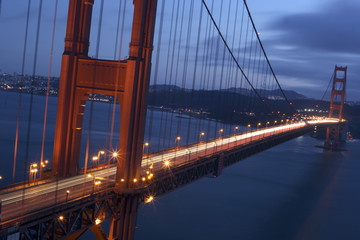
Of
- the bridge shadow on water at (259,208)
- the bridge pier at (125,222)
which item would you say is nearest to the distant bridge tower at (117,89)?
the bridge pier at (125,222)

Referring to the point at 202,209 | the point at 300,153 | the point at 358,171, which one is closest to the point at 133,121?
the point at 202,209

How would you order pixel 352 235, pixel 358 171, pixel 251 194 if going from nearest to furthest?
pixel 352 235 → pixel 251 194 → pixel 358 171

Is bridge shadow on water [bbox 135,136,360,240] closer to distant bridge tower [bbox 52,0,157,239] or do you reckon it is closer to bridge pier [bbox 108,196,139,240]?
bridge pier [bbox 108,196,139,240]

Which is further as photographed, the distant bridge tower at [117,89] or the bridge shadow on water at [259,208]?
the bridge shadow on water at [259,208]

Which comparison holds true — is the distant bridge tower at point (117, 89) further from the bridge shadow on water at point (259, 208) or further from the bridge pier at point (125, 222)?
the bridge shadow on water at point (259, 208)

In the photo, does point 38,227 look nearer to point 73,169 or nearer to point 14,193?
point 14,193

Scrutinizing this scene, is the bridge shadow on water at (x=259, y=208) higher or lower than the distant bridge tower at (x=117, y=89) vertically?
lower

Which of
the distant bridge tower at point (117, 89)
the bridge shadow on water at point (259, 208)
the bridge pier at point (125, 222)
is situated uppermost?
the distant bridge tower at point (117, 89)

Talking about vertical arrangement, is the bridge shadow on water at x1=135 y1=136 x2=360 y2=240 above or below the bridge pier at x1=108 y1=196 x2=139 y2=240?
below

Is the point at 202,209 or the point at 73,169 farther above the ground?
the point at 73,169

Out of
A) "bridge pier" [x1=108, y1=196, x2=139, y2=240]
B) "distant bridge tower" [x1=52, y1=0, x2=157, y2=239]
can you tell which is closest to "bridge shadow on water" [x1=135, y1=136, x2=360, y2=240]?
"bridge pier" [x1=108, y1=196, x2=139, y2=240]

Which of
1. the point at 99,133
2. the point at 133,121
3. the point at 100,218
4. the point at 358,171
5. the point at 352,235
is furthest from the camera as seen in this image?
the point at 99,133
